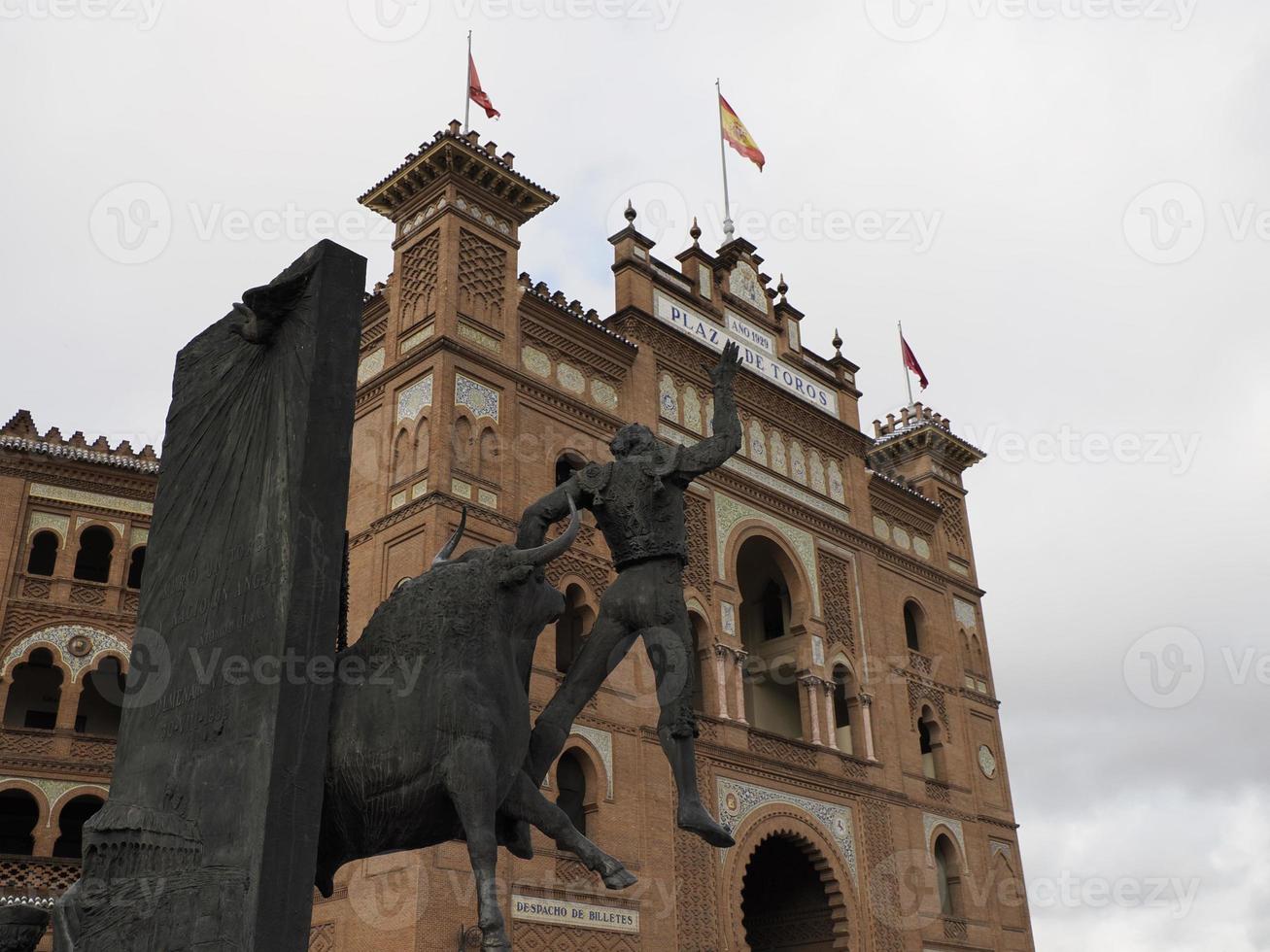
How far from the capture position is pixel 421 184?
17953 mm

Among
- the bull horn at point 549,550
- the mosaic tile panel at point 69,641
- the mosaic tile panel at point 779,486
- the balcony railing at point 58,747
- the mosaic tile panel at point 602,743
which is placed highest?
the mosaic tile panel at point 779,486

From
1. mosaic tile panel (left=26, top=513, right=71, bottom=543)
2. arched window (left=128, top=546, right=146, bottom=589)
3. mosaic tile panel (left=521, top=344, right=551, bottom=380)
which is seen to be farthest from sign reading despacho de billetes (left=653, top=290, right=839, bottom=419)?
mosaic tile panel (left=26, top=513, right=71, bottom=543)

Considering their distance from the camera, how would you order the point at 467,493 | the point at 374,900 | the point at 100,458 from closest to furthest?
the point at 374,900 → the point at 467,493 → the point at 100,458

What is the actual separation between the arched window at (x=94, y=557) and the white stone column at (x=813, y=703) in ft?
38.4

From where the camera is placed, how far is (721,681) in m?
18.6

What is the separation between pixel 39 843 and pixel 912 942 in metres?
13.7

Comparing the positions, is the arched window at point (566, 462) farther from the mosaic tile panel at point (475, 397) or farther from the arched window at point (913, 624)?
the arched window at point (913, 624)

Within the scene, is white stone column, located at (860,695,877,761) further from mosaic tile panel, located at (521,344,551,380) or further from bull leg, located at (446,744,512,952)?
bull leg, located at (446,744,512,952)

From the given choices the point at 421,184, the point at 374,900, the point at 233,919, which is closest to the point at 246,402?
the point at 233,919

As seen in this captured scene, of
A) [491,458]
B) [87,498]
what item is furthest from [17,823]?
[491,458]

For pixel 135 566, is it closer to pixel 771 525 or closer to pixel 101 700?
pixel 101 700

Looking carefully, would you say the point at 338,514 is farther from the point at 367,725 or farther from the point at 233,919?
the point at 233,919

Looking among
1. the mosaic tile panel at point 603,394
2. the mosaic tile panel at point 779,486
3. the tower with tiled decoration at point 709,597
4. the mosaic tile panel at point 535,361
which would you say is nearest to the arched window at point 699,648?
the tower with tiled decoration at point 709,597

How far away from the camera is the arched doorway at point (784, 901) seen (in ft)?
64.8
